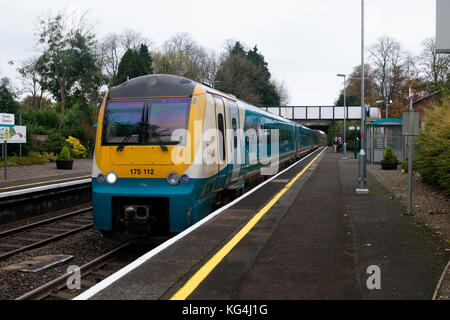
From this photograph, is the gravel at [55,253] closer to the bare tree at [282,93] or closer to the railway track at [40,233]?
the railway track at [40,233]

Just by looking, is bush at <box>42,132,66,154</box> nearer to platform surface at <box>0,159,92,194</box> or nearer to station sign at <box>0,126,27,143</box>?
platform surface at <box>0,159,92,194</box>

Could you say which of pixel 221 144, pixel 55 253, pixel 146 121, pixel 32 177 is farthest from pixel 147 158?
pixel 32 177

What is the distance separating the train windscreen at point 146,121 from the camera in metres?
7.84

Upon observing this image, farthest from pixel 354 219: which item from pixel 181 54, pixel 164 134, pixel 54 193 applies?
pixel 181 54

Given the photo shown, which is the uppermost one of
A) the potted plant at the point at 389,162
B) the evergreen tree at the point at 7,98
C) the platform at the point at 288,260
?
the evergreen tree at the point at 7,98

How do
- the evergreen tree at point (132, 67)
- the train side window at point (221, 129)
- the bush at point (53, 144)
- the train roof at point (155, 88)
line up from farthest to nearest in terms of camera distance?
the evergreen tree at point (132, 67) → the bush at point (53, 144) → the train side window at point (221, 129) → the train roof at point (155, 88)

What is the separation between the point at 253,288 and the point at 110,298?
1393 millimetres

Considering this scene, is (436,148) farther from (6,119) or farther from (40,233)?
(6,119)

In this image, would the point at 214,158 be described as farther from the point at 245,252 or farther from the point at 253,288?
the point at 253,288

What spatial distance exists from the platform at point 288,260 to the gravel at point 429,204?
179 millimetres

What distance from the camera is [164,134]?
7844mm

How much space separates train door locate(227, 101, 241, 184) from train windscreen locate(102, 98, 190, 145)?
91.9 inches

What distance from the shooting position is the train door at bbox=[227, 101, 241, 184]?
10.1 meters

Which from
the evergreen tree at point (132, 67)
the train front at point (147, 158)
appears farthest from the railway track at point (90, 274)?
the evergreen tree at point (132, 67)
